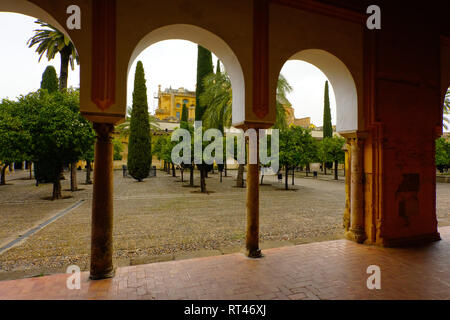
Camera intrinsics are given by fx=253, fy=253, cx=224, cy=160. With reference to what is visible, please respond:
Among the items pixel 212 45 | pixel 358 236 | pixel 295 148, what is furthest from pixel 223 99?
pixel 358 236

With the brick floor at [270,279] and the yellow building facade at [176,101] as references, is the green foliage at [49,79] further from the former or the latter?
the yellow building facade at [176,101]

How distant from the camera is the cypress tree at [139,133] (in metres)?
21.2

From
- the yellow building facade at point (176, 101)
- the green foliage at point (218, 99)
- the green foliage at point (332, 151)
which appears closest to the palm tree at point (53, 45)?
the green foliage at point (218, 99)

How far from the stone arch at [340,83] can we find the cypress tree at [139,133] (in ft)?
60.5

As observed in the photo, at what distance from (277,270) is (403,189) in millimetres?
3270

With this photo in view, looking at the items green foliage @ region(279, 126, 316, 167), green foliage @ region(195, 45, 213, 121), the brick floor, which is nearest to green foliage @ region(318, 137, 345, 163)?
green foliage @ region(279, 126, 316, 167)

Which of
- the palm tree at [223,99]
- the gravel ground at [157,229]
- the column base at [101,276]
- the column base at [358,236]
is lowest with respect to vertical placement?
the gravel ground at [157,229]

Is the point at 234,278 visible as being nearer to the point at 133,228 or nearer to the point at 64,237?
the point at 133,228

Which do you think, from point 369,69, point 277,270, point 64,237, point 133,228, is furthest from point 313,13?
point 64,237

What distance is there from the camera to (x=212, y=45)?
449 cm

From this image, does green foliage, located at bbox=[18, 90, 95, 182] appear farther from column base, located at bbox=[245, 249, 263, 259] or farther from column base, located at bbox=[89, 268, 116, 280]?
column base, located at bbox=[245, 249, 263, 259]

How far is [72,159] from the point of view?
11.4 metres

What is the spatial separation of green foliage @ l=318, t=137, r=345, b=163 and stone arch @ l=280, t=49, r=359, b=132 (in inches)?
708

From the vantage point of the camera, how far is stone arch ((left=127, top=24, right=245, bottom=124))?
13.2 feet
